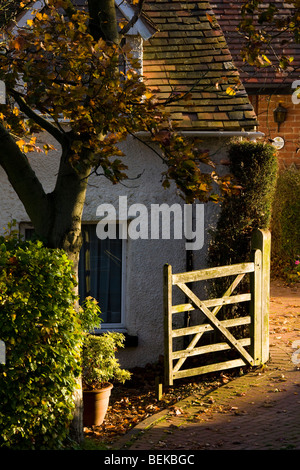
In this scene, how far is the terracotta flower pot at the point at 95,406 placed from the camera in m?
8.62

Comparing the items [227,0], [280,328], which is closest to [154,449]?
[280,328]

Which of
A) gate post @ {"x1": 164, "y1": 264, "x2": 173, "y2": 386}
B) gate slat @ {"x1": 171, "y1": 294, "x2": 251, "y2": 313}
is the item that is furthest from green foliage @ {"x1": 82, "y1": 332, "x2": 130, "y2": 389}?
gate slat @ {"x1": 171, "y1": 294, "x2": 251, "y2": 313}

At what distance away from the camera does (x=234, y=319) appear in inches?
392

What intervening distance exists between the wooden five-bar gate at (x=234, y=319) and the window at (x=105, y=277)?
158 cm

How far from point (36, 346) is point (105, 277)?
4.66 meters

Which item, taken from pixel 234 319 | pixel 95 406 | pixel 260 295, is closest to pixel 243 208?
pixel 260 295

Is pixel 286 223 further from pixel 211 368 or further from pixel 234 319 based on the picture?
pixel 211 368

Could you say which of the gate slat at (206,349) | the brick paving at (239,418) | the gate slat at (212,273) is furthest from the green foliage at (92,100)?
the gate slat at (206,349)

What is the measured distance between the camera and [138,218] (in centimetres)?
1116

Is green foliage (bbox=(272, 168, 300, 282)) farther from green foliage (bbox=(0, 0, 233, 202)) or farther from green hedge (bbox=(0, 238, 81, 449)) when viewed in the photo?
green hedge (bbox=(0, 238, 81, 449))

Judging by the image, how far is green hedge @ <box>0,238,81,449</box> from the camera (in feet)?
21.9

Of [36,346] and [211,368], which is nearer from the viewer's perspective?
[36,346]

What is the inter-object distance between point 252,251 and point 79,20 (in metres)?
4.26
